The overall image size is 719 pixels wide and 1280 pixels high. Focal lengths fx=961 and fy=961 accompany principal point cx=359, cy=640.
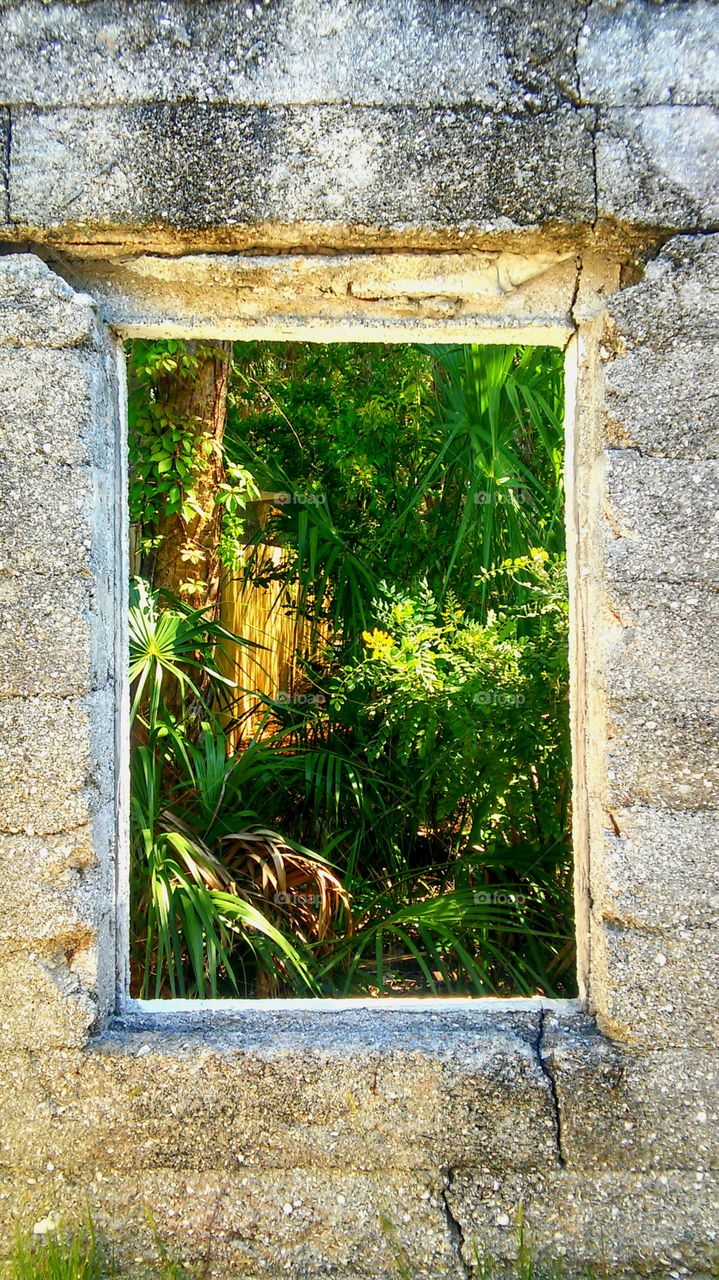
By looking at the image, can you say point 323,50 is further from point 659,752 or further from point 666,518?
point 659,752

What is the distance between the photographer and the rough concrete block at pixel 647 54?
180 centimetres

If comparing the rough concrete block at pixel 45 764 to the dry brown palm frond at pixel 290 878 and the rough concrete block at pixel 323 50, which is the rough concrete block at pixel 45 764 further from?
the dry brown palm frond at pixel 290 878

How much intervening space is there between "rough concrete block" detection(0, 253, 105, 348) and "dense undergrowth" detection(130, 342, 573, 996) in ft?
5.45

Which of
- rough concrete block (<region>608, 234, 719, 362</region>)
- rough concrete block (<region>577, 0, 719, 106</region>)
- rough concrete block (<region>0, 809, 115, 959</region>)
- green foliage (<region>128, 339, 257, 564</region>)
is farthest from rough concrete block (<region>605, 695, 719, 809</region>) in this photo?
green foliage (<region>128, 339, 257, 564</region>)

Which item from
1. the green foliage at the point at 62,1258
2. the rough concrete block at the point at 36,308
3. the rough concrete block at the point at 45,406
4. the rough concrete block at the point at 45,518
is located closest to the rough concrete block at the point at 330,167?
the rough concrete block at the point at 36,308

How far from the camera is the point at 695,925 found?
1.84 m

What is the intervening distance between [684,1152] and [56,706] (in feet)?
4.86

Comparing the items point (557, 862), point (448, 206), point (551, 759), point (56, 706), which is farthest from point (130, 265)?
point (557, 862)

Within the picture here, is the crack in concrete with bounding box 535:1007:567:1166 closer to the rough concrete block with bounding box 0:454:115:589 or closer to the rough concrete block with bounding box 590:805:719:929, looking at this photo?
the rough concrete block with bounding box 590:805:719:929

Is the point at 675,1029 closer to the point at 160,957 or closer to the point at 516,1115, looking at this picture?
the point at 516,1115

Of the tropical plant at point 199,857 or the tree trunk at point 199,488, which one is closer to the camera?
the tropical plant at point 199,857

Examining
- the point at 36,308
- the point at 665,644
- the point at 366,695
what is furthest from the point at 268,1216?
the point at 366,695

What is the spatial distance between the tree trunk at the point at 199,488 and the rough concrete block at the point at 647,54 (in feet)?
7.94

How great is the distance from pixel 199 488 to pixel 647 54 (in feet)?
8.65
